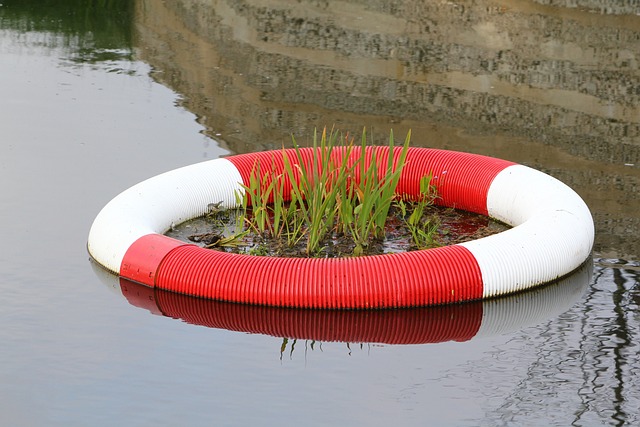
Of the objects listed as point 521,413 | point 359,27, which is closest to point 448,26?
point 359,27

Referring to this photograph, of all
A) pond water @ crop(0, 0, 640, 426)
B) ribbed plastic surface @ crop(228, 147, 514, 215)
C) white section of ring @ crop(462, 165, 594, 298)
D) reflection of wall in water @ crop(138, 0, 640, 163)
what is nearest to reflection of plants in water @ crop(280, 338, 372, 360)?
pond water @ crop(0, 0, 640, 426)

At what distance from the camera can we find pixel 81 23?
1243cm

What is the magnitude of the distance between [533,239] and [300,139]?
3.00 meters

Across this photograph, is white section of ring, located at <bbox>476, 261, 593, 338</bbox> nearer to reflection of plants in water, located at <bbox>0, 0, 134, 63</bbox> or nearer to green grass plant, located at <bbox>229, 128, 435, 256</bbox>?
green grass plant, located at <bbox>229, 128, 435, 256</bbox>

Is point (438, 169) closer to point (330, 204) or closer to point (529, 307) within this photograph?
point (330, 204)

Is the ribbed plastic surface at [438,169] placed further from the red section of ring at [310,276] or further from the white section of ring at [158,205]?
the red section of ring at [310,276]

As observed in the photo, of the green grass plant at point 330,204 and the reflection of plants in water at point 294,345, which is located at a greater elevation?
the green grass plant at point 330,204

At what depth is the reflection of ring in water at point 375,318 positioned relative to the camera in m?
5.32

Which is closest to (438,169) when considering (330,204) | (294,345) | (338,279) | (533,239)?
(330,204)

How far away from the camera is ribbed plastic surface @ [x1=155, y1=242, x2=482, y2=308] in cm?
543

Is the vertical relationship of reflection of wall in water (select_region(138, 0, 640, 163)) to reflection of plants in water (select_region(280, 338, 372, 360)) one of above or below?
above

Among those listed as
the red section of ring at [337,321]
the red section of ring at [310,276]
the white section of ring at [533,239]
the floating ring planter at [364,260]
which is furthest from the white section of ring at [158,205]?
the white section of ring at [533,239]

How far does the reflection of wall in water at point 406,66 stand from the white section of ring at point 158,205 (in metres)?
1.45

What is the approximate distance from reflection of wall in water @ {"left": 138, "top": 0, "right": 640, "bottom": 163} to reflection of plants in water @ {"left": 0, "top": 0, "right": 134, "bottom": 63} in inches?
12.1
